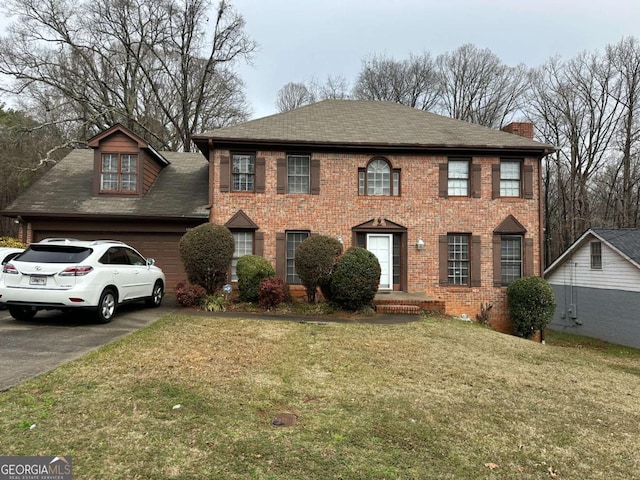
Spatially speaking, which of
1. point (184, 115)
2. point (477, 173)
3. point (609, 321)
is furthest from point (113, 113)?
point (609, 321)

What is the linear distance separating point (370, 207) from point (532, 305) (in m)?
5.91

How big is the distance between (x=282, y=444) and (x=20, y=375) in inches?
142

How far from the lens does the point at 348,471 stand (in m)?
2.93

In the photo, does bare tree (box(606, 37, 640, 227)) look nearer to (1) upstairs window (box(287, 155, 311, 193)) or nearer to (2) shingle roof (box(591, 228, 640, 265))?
(2) shingle roof (box(591, 228, 640, 265))

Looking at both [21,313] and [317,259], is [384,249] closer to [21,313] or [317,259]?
[317,259]

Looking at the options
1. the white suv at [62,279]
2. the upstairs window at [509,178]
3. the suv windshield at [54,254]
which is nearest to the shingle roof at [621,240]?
the upstairs window at [509,178]

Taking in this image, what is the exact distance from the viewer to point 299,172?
13.2m

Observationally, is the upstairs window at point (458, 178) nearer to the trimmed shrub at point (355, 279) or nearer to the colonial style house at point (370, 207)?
the colonial style house at point (370, 207)

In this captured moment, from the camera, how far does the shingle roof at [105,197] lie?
13.1 metres

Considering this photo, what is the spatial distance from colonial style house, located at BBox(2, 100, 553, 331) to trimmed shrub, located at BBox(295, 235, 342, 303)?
2.18 meters

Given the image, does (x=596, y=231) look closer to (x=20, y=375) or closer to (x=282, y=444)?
(x=282, y=444)

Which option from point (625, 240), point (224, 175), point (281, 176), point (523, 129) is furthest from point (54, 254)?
point (625, 240)

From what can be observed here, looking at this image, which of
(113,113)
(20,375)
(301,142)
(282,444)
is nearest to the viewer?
(282,444)

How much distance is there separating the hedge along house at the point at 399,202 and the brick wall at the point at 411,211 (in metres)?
0.03
